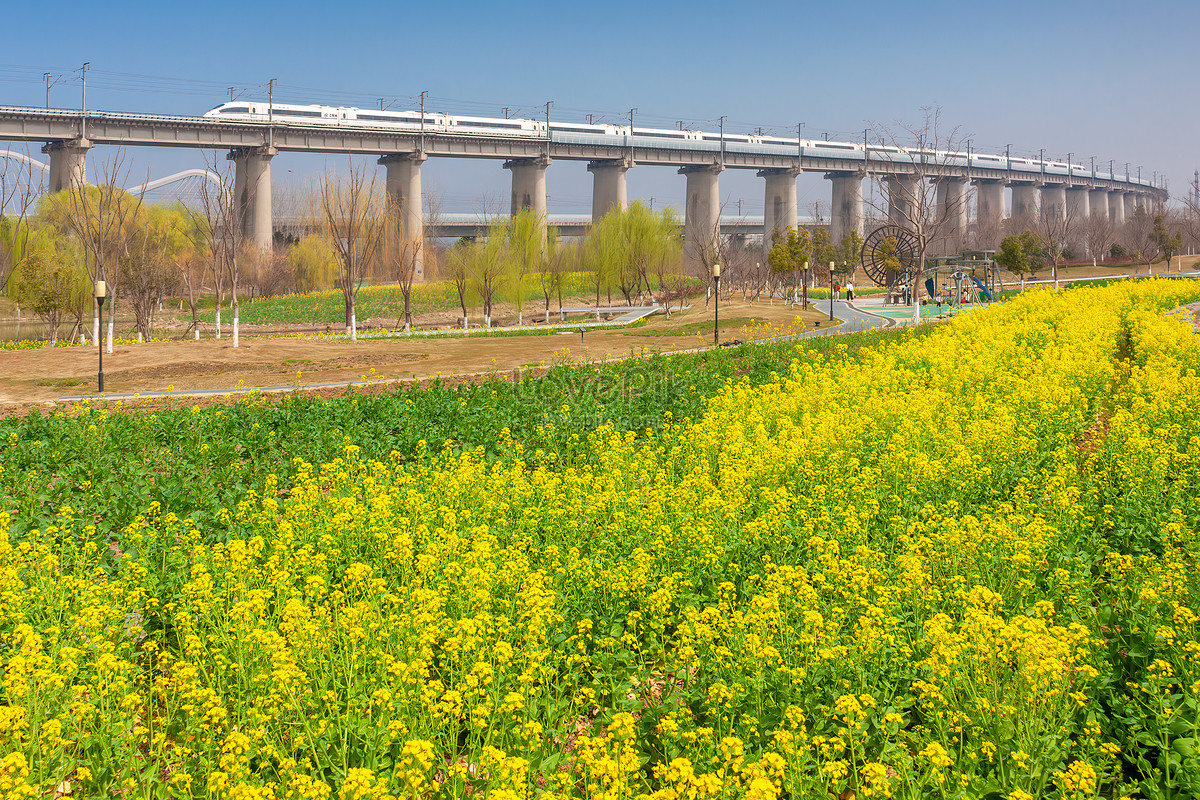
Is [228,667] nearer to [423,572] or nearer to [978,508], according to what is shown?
[423,572]

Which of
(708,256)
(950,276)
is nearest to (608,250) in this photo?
(708,256)

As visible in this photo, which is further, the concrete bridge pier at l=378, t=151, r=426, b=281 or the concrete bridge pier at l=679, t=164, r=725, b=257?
the concrete bridge pier at l=679, t=164, r=725, b=257

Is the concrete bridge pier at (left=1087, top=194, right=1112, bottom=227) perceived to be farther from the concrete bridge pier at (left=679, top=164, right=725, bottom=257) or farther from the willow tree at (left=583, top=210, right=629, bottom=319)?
the willow tree at (left=583, top=210, right=629, bottom=319)

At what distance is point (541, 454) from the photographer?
870 centimetres

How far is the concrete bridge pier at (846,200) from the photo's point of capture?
90.2 metres

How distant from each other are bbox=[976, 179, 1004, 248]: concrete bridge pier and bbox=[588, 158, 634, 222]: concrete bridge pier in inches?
1620

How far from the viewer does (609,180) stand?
70.3 m

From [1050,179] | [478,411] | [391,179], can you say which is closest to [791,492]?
[478,411]

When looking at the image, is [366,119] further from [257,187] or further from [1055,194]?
[1055,194]

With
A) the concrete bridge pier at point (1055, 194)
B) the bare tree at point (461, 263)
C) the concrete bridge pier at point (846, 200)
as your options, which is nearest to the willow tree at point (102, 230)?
the bare tree at point (461, 263)

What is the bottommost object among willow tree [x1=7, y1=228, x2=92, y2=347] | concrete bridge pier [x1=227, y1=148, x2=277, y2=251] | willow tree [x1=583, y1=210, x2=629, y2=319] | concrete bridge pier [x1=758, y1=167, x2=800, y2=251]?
willow tree [x1=7, y1=228, x2=92, y2=347]

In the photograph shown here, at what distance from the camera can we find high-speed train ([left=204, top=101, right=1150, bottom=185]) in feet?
182

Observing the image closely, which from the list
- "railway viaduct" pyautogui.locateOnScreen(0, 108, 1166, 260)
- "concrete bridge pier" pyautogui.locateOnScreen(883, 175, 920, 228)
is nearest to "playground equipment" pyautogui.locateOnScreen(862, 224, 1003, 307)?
"concrete bridge pier" pyautogui.locateOnScreen(883, 175, 920, 228)

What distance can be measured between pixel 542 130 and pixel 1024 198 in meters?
74.3
